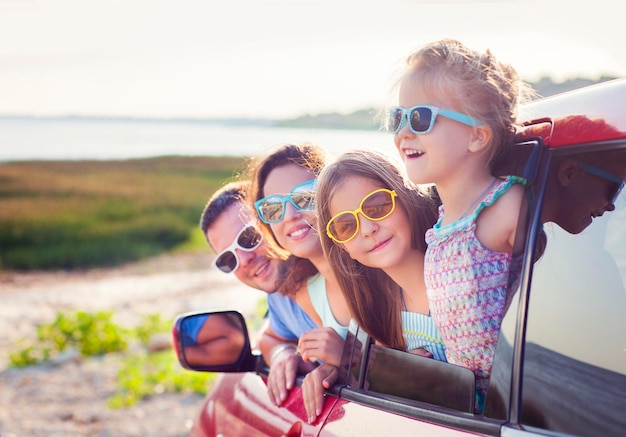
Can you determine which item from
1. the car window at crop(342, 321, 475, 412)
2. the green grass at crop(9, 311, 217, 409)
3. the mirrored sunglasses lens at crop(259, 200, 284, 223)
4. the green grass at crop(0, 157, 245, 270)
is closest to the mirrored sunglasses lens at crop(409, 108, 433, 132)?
the car window at crop(342, 321, 475, 412)

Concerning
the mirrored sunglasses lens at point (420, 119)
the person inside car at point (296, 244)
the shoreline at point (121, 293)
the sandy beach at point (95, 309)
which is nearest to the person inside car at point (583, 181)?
the mirrored sunglasses lens at point (420, 119)

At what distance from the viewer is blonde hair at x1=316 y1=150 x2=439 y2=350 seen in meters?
1.99

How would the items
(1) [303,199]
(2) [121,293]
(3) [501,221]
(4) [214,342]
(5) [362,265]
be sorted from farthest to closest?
(2) [121,293] → (4) [214,342] → (1) [303,199] → (5) [362,265] → (3) [501,221]

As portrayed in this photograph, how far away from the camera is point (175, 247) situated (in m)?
22.1

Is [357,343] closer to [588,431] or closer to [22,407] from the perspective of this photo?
[588,431]

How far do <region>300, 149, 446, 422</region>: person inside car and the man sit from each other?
1.88 ft

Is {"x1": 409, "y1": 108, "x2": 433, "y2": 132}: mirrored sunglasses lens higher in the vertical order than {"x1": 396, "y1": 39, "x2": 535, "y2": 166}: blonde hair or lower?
lower

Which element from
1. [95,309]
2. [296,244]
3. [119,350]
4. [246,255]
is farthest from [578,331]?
[95,309]

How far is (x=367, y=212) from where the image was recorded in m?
2.04

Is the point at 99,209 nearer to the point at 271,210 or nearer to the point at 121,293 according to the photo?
the point at 121,293

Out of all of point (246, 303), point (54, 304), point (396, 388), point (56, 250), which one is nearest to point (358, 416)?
point (396, 388)

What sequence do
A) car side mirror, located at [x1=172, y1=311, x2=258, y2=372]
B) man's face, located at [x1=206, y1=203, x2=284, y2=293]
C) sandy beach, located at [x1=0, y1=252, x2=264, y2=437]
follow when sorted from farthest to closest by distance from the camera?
sandy beach, located at [x1=0, y1=252, x2=264, y2=437], man's face, located at [x1=206, y1=203, x2=284, y2=293], car side mirror, located at [x1=172, y1=311, x2=258, y2=372]

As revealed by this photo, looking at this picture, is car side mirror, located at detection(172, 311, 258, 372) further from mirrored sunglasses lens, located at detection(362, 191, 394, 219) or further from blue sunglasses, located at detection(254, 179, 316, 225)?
mirrored sunglasses lens, located at detection(362, 191, 394, 219)

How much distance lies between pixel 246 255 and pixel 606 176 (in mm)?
1773
